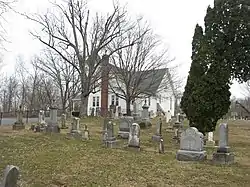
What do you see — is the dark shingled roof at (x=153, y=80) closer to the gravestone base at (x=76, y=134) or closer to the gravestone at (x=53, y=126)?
the gravestone at (x=53, y=126)

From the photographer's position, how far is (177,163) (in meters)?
12.0

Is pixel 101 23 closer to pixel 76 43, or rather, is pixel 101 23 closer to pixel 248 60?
pixel 76 43

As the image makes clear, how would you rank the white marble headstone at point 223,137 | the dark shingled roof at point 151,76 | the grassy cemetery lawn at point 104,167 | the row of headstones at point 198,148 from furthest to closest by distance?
the dark shingled roof at point 151,76, the white marble headstone at point 223,137, the row of headstones at point 198,148, the grassy cemetery lawn at point 104,167

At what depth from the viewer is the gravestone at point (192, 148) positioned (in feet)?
41.4

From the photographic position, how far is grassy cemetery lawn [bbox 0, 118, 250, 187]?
30.2 feet

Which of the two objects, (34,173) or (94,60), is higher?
(94,60)

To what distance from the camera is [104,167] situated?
10.7 m

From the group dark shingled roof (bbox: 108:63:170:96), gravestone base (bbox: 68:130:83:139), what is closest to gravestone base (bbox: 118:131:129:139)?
gravestone base (bbox: 68:130:83:139)

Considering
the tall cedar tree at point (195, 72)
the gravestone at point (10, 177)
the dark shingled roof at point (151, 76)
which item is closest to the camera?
the gravestone at point (10, 177)

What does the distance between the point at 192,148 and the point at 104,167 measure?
3735 mm

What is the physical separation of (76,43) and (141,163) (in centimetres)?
2257

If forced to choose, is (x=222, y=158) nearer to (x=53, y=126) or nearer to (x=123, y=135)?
(x=123, y=135)

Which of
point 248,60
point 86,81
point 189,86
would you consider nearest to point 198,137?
point 189,86

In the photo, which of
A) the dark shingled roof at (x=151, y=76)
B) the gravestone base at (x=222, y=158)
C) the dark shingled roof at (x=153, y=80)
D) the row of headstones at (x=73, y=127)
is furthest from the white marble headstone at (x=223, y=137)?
the dark shingled roof at (x=153, y=80)
